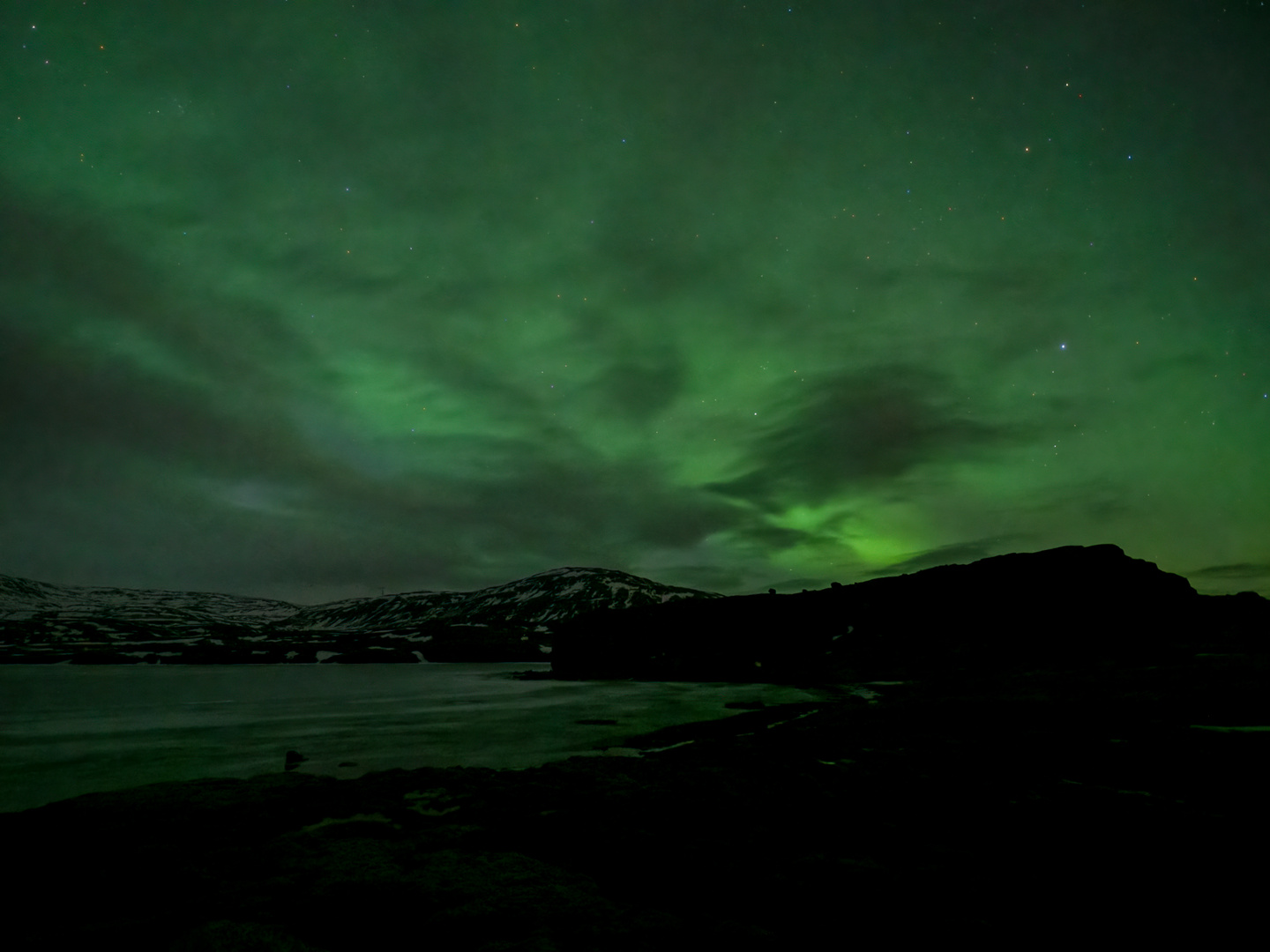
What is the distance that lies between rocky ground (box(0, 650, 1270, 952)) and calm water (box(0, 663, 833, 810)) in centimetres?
698

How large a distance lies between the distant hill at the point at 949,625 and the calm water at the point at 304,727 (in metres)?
16.7

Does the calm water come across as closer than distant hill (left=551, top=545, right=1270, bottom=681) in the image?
Yes

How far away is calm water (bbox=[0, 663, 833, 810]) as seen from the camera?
91.5 ft

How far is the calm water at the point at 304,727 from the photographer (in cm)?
2789

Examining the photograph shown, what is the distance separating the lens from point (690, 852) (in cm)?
1305

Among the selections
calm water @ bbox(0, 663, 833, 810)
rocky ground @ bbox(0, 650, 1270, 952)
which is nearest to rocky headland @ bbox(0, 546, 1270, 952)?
rocky ground @ bbox(0, 650, 1270, 952)

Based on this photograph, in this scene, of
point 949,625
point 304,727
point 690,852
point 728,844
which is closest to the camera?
point 690,852

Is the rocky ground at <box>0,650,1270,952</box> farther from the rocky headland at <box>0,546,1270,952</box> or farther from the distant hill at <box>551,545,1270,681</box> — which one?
the distant hill at <box>551,545,1270,681</box>

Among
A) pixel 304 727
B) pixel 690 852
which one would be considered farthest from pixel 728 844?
pixel 304 727

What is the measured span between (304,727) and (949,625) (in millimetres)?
73808

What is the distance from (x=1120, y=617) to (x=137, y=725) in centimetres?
9598

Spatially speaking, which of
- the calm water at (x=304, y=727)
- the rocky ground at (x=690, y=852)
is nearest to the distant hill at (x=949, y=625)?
the calm water at (x=304, y=727)

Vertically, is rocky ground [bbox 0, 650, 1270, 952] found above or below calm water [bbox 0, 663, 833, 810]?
above

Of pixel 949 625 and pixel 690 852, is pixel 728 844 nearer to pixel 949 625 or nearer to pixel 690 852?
pixel 690 852
